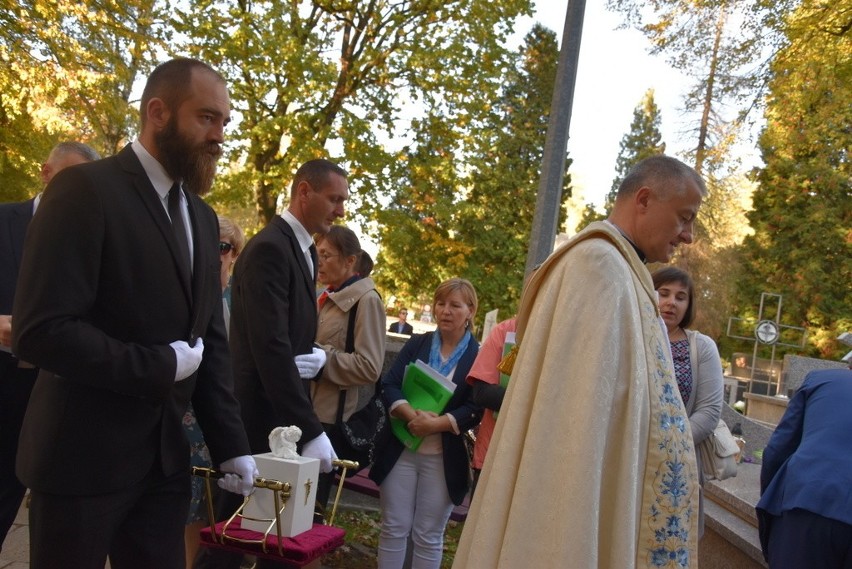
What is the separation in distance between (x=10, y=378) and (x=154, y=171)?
184 cm

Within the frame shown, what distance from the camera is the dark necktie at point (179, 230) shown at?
101 inches

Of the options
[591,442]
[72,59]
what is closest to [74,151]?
[591,442]

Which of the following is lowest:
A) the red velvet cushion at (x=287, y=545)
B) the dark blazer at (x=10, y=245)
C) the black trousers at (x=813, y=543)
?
the red velvet cushion at (x=287, y=545)

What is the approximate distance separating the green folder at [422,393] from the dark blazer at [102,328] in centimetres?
230

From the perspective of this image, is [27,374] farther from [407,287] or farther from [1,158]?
[407,287]

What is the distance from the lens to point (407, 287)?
28891 mm

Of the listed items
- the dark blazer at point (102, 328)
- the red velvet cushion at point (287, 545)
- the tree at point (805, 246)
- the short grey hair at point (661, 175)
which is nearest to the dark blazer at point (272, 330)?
the red velvet cushion at point (287, 545)

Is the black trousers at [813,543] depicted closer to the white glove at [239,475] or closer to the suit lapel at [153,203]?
the white glove at [239,475]

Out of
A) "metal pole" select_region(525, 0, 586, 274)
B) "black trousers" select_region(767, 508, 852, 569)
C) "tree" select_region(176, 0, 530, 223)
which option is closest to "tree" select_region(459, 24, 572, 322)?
"tree" select_region(176, 0, 530, 223)

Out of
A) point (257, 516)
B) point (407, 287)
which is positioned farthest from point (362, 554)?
point (407, 287)

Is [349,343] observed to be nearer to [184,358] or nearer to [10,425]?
[10,425]

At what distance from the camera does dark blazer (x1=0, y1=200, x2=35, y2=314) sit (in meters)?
4.04

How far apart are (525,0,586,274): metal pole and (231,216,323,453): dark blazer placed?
282 cm

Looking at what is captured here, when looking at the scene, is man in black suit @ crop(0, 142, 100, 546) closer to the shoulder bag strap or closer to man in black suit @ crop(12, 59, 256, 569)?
man in black suit @ crop(12, 59, 256, 569)
